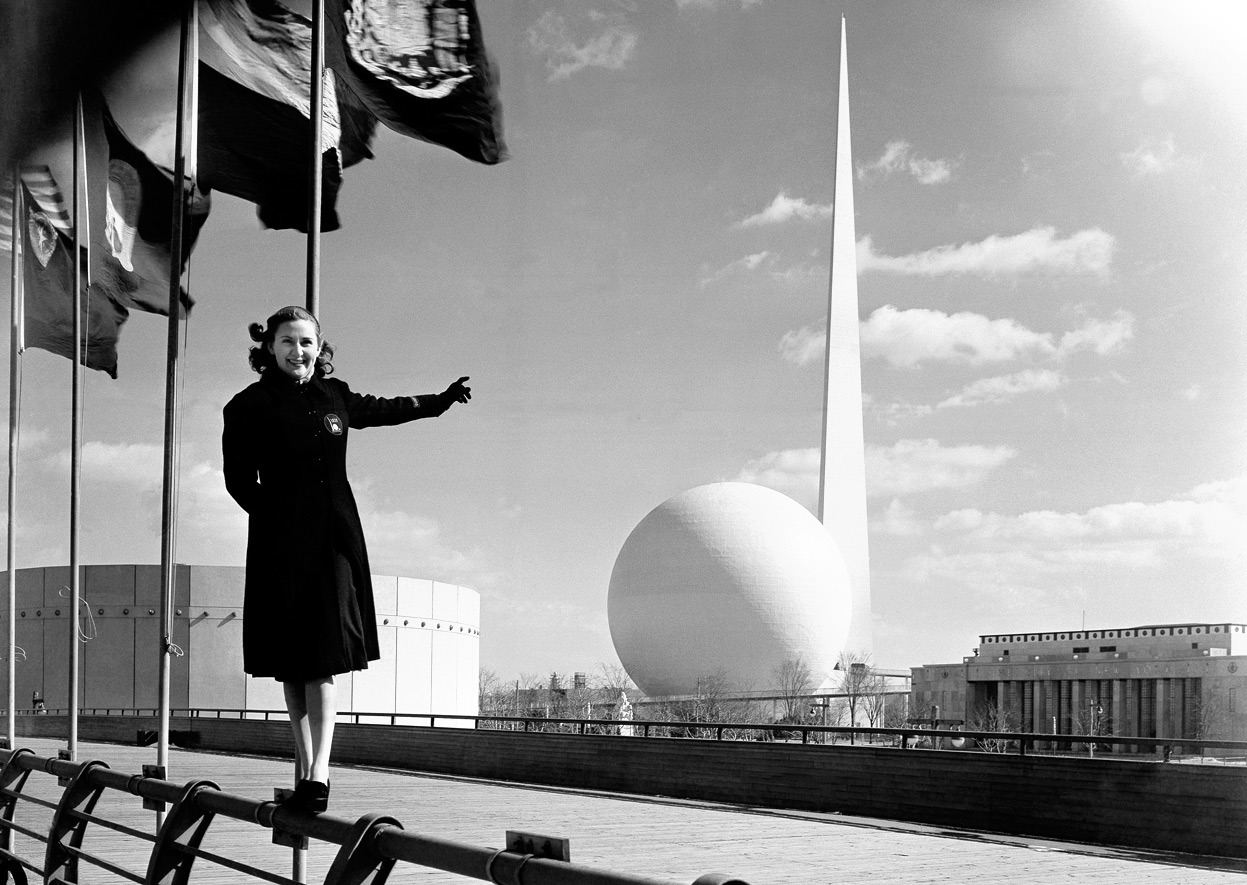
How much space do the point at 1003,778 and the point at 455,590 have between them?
41.1 meters

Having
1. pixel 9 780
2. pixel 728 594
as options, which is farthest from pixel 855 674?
pixel 9 780

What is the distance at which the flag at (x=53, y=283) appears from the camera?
18.7 meters

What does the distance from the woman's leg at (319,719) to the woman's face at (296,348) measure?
35.5 inches

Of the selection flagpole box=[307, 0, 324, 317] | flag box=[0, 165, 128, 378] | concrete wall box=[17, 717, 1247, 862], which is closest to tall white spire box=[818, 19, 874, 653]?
concrete wall box=[17, 717, 1247, 862]

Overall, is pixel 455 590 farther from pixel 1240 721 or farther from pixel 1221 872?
pixel 1221 872

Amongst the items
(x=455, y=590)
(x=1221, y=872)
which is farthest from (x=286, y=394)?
(x=455, y=590)

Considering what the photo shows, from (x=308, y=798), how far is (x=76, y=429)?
49.0 ft

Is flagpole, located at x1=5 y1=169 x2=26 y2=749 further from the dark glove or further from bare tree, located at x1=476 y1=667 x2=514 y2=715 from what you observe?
bare tree, located at x1=476 y1=667 x2=514 y2=715

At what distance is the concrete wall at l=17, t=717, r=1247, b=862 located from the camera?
44.9 ft

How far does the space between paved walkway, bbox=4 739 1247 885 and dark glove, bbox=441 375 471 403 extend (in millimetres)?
4272

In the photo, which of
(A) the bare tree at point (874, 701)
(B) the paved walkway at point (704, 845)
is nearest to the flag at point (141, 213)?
(B) the paved walkway at point (704, 845)

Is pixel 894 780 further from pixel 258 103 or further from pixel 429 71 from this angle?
pixel 429 71

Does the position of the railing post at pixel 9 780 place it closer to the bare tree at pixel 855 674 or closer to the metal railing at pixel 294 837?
the metal railing at pixel 294 837

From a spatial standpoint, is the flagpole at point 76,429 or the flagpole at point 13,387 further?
the flagpole at point 13,387
